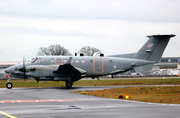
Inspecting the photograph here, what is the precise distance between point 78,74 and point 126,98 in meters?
12.4

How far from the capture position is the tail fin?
1258 inches

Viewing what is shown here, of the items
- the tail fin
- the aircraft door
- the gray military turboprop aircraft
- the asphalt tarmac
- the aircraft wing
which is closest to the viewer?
the asphalt tarmac

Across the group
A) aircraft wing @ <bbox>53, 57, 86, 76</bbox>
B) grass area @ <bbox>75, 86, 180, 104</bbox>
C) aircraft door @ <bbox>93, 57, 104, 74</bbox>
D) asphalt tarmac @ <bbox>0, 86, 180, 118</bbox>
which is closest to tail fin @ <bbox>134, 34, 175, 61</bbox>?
aircraft door @ <bbox>93, 57, 104, 74</bbox>

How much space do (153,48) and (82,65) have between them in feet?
29.7

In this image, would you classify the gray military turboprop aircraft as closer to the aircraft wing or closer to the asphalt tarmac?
the aircraft wing

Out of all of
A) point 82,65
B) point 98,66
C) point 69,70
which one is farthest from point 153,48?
point 69,70

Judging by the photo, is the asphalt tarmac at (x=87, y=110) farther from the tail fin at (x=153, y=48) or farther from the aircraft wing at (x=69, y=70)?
the tail fin at (x=153, y=48)

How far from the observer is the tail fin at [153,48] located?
105 feet

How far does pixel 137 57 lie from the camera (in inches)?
1278

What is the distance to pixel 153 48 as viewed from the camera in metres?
→ 32.2

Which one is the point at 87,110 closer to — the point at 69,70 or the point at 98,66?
the point at 69,70

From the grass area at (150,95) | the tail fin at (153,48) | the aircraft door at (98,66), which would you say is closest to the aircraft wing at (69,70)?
the aircraft door at (98,66)

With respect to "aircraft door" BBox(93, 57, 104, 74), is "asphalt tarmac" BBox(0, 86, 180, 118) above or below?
below

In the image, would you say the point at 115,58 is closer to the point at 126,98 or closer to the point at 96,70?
the point at 96,70
